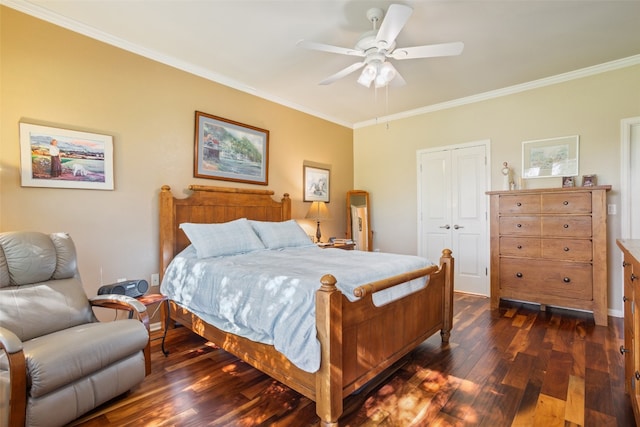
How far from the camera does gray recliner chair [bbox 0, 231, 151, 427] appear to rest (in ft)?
4.70

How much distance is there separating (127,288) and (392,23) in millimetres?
2745

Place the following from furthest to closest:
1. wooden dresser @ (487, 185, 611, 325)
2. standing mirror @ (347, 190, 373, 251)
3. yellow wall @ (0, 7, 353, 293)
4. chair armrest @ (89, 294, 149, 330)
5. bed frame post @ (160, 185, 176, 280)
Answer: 1. standing mirror @ (347, 190, 373, 251)
2. wooden dresser @ (487, 185, 611, 325)
3. bed frame post @ (160, 185, 176, 280)
4. yellow wall @ (0, 7, 353, 293)
5. chair armrest @ (89, 294, 149, 330)

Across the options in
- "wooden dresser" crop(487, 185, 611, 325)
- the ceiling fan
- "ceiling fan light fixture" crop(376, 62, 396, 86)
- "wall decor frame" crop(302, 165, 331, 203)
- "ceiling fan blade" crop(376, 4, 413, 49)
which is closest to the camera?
"ceiling fan blade" crop(376, 4, 413, 49)

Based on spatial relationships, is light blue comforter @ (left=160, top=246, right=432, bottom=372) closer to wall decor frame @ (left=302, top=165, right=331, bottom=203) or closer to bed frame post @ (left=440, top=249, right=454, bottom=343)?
bed frame post @ (left=440, top=249, right=454, bottom=343)

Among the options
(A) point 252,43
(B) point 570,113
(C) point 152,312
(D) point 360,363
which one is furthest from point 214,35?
(B) point 570,113

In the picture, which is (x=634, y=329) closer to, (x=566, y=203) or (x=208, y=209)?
(x=566, y=203)

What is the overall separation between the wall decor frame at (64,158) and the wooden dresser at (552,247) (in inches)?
160

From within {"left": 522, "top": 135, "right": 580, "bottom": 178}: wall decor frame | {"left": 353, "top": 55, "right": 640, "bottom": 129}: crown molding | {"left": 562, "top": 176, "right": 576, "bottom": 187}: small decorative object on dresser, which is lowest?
{"left": 562, "top": 176, "right": 576, "bottom": 187}: small decorative object on dresser

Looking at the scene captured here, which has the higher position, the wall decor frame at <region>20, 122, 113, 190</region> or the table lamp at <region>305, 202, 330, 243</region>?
the wall decor frame at <region>20, 122, 113, 190</region>

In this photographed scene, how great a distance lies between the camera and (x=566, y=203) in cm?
321

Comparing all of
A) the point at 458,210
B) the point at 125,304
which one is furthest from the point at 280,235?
the point at 458,210

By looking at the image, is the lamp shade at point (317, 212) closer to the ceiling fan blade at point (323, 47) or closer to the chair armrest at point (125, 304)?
the ceiling fan blade at point (323, 47)

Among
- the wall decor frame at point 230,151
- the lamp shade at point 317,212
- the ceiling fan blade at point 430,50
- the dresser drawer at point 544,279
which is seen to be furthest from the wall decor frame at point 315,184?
the dresser drawer at point 544,279

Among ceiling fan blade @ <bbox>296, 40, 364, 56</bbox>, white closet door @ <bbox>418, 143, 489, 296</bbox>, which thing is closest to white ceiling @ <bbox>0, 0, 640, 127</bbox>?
ceiling fan blade @ <bbox>296, 40, 364, 56</bbox>
